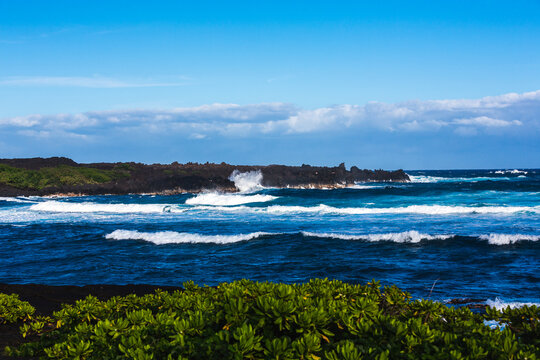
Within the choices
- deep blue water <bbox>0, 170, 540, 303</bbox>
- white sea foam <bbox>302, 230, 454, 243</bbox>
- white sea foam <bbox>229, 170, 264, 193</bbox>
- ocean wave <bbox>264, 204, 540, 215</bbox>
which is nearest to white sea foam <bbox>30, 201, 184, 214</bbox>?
deep blue water <bbox>0, 170, 540, 303</bbox>

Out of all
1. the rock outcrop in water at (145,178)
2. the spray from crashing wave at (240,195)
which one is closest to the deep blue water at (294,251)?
the spray from crashing wave at (240,195)

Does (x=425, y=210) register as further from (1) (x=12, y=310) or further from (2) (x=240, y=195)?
(1) (x=12, y=310)

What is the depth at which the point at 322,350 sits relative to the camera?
132 inches

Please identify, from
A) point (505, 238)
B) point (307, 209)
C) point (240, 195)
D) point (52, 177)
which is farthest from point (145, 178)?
point (505, 238)

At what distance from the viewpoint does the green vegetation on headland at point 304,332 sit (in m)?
3.06

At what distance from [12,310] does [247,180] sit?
215 feet

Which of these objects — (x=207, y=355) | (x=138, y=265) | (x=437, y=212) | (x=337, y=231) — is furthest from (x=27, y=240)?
(x=437, y=212)

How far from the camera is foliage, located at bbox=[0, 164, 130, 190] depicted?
6266cm

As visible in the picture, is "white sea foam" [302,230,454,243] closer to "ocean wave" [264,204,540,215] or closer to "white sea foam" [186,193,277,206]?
"ocean wave" [264,204,540,215]

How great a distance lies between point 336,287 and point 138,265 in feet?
39.3

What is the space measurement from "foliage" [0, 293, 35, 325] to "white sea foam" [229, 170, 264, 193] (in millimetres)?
59276

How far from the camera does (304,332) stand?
3.30m

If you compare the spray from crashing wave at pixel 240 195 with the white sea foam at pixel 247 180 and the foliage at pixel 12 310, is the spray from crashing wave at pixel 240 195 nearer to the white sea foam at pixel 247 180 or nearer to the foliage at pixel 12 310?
the white sea foam at pixel 247 180

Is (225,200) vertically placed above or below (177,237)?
above
